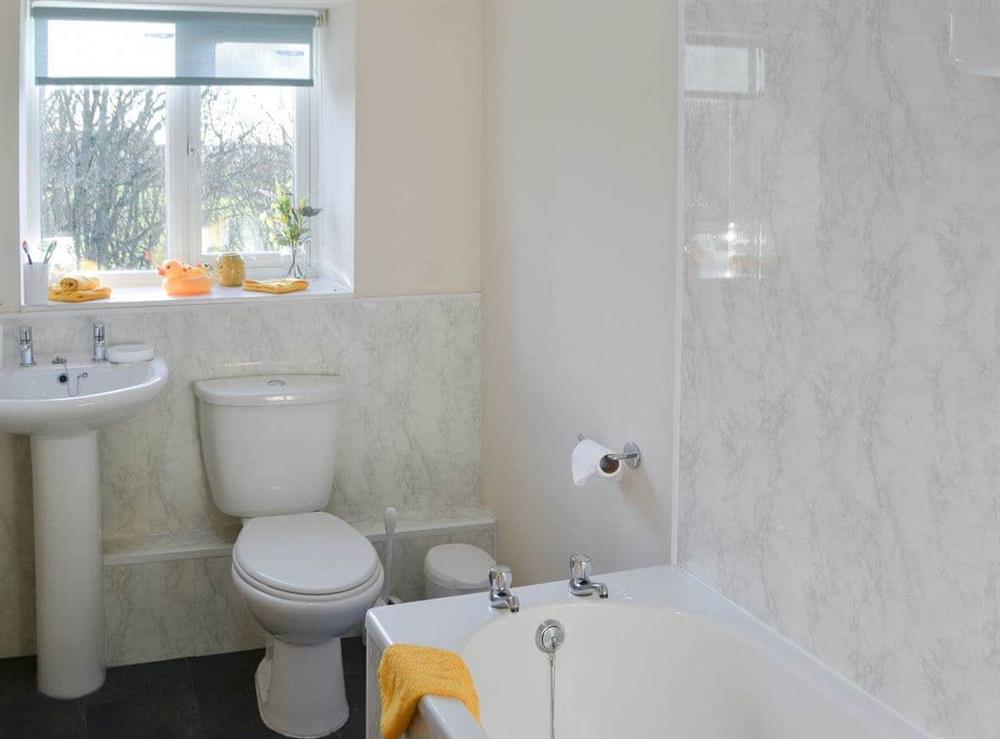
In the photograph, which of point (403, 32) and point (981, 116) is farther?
point (403, 32)

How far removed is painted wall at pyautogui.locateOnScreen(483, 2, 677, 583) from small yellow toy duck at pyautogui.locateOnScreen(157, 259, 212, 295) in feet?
2.97

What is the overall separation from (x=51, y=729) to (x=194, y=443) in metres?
0.95

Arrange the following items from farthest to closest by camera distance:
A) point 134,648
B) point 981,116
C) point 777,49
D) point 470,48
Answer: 1. point 470,48
2. point 134,648
3. point 777,49
4. point 981,116

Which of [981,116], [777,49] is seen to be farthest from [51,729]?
[981,116]

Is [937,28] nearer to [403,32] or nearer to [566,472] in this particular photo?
[566,472]

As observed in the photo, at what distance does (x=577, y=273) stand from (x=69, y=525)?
5.18 ft

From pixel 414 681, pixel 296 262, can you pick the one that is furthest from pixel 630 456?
pixel 296 262

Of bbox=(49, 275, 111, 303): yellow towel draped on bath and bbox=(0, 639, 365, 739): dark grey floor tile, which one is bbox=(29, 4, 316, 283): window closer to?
bbox=(49, 275, 111, 303): yellow towel draped on bath

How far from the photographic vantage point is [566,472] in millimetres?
3545

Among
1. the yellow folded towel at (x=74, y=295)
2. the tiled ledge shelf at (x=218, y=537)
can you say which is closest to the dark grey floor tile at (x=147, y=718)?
the tiled ledge shelf at (x=218, y=537)

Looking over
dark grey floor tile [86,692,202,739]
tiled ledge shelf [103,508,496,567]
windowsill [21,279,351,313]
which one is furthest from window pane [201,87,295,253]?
dark grey floor tile [86,692,202,739]

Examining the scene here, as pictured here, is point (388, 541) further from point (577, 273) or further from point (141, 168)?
point (141, 168)

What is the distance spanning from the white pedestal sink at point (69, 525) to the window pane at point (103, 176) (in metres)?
Result: 0.66

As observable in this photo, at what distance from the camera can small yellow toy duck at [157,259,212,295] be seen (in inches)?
155
